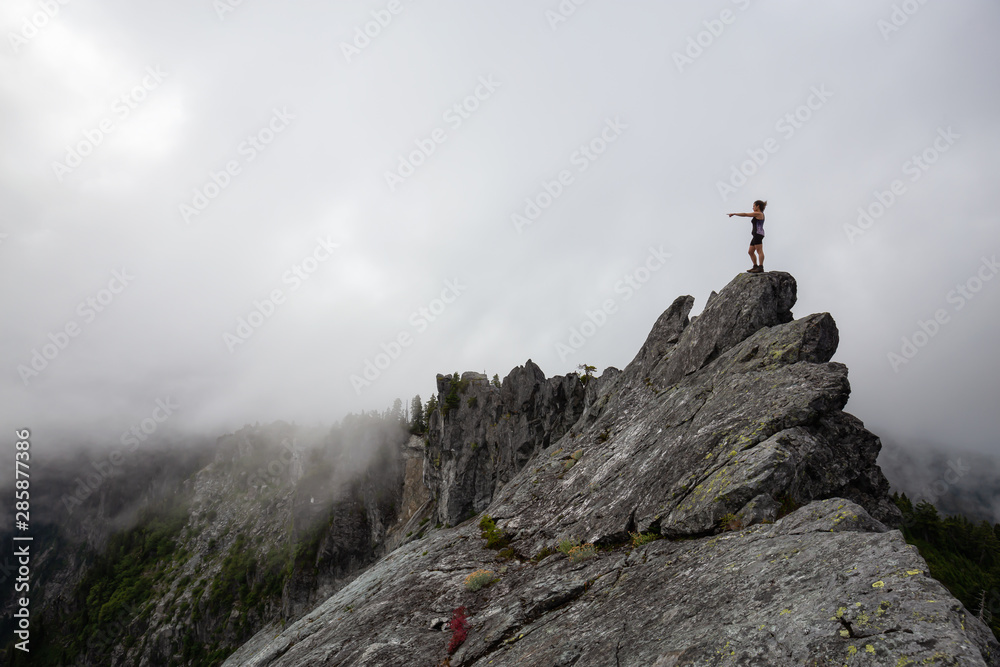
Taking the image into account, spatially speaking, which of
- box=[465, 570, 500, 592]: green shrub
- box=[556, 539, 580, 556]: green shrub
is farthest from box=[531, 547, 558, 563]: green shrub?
box=[465, 570, 500, 592]: green shrub

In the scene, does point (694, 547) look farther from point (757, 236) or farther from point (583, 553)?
point (757, 236)

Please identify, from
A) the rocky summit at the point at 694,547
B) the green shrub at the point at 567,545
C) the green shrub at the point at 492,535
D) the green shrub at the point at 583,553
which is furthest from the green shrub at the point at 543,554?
the green shrub at the point at 492,535

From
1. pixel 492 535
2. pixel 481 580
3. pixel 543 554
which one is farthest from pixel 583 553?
pixel 492 535

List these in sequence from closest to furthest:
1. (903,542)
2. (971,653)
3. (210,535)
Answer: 1. (971,653)
2. (903,542)
3. (210,535)

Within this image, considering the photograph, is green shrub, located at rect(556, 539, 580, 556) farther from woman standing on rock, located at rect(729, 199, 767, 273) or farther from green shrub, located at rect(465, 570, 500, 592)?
woman standing on rock, located at rect(729, 199, 767, 273)

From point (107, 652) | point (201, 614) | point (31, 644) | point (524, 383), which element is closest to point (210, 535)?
point (201, 614)

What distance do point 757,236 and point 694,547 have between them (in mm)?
18956

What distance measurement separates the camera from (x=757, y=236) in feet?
83.3

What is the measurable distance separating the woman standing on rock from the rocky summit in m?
1.21

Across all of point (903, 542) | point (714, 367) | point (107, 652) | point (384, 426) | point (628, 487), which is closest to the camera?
point (903, 542)

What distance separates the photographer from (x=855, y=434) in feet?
53.4

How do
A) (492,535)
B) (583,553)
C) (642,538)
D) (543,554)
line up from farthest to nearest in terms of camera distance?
(492,535) < (543,554) < (583,553) < (642,538)

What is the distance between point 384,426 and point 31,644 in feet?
Answer: 630

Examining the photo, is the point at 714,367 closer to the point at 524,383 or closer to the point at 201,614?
the point at 524,383
